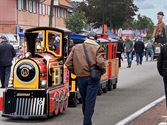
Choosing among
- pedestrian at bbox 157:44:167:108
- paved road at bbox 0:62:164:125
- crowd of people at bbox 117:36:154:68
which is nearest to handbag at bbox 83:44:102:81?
pedestrian at bbox 157:44:167:108

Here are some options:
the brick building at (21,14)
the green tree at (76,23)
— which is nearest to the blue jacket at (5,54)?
the brick building at (21,14)

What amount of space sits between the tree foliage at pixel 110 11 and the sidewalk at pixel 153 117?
72.1 metres

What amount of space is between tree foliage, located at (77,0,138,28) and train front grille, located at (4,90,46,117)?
74024 millimetres

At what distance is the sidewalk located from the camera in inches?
480

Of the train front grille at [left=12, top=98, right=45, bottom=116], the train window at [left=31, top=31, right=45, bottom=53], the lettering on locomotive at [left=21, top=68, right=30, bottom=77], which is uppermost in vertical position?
the train window at [left=31, top=31, right=45, bottom=53]

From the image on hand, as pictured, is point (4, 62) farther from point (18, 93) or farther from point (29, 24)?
point (29, 24)

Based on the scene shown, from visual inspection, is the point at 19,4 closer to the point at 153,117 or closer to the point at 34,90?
the point at 153,117

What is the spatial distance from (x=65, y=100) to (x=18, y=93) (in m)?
1.53

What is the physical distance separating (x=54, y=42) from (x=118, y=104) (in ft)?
9.42

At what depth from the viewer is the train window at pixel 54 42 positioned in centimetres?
1386

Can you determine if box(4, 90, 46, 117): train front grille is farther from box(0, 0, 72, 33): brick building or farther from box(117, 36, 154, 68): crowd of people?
box(0, 0, 72, 33): brick building

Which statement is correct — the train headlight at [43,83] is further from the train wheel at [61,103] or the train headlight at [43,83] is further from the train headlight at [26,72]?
the train wheel at [61,103]

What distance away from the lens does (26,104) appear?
12398 mm

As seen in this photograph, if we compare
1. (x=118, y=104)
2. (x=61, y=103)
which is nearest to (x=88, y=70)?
(x=61, y=103)
